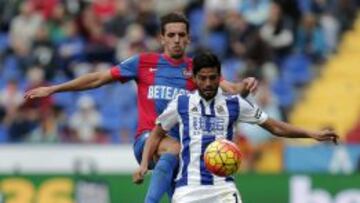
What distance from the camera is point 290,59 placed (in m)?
19.8

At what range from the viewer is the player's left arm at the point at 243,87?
9930 mm

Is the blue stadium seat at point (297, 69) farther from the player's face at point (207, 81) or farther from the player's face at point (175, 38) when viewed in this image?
the player's face at point (207, 81)

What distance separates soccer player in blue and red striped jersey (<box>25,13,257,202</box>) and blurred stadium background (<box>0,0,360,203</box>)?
5.97 metres

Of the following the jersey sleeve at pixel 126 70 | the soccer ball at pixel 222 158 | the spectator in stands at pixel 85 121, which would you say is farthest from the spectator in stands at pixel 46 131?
the soccer ball at pixel 222 158

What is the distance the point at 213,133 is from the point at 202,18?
424 inches

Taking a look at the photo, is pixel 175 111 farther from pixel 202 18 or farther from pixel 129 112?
pixel 202 18

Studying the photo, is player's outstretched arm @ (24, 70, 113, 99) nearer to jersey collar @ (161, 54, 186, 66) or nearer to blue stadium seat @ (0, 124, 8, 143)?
jersey collar @ (161, 54, 186, 66)

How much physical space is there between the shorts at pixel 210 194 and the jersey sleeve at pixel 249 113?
53 centimetres

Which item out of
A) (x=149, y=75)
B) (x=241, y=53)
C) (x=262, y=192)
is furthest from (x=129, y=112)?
(x=149, y=75)

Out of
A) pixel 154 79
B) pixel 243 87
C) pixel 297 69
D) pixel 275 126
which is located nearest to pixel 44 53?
pixel 297 69

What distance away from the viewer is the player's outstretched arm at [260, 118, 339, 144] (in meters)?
9.88

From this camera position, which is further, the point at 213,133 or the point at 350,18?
the point at 350,18

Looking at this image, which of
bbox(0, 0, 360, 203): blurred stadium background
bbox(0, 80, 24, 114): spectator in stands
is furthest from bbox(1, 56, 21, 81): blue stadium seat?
bbox(0, 80, 24, 114): spectator in stands

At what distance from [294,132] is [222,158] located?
0.83 metres
